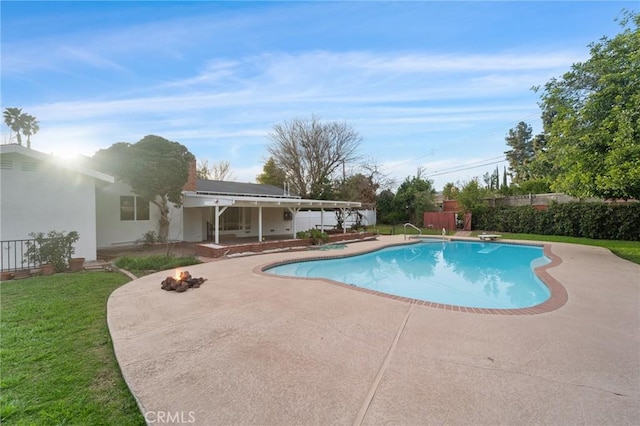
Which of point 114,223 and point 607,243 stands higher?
point 114,223

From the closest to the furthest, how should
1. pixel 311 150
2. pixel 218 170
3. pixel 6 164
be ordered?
pixel 6 164, pixel 311 150, pixel 218 170

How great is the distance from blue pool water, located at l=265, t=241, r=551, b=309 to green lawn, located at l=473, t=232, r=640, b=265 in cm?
266

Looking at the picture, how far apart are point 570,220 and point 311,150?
844 inches

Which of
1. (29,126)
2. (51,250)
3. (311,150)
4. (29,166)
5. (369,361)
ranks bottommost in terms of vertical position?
(369,361)

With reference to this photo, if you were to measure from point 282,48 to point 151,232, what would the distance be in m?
10.7

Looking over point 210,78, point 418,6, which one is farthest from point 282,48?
point 418,6

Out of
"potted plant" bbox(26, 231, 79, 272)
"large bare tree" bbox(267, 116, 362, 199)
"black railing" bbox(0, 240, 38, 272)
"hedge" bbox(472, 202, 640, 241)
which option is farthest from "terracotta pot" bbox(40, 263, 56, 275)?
"hedge" bbox(472, 202, 640, 241)

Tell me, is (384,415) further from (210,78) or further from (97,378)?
(210,78)

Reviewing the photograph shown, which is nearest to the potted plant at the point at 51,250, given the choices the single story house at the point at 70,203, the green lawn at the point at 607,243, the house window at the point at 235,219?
the single story house at the point at 70,203

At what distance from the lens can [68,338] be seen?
401 cm

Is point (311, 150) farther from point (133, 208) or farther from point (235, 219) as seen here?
point (133, 208)

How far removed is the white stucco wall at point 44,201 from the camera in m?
8.76

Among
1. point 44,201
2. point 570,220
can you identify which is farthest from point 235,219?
point 570,220

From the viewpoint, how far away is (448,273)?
11.0m
